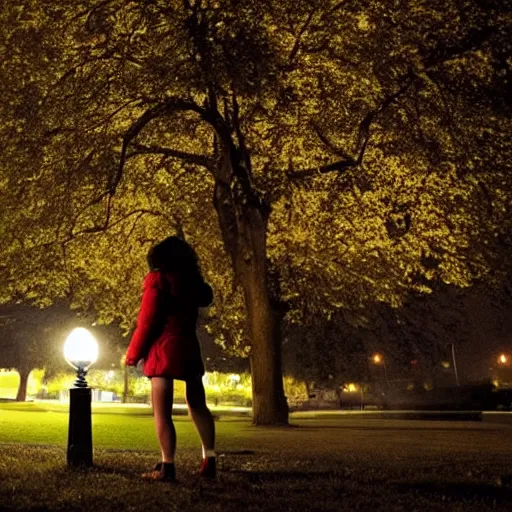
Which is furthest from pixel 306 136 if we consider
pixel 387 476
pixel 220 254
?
pixel 387 476

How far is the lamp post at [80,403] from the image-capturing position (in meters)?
8.17

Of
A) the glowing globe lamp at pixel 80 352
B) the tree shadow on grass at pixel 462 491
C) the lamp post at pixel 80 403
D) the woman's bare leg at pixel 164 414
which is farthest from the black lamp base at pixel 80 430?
the tree shadow on grass at pixel 462 491

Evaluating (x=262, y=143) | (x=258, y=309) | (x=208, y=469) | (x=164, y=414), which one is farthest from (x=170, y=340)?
(x=258, y=309)

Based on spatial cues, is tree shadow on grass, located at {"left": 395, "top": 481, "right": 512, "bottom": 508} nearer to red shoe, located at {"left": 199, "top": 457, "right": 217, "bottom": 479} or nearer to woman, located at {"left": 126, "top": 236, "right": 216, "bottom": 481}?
red shoe, located at {"left": 199, "top": 457, "right": 217, "bottom": 479}

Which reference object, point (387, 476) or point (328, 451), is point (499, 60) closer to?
point (328, 451)

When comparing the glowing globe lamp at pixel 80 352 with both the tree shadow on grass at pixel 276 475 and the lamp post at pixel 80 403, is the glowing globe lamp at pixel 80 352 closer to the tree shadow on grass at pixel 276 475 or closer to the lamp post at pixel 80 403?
the lamp post at pixel 80 403

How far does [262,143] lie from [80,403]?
1178 cm

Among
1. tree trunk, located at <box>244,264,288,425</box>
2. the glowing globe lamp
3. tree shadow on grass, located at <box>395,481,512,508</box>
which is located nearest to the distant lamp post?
tree trunk, located at <box>244,264,288,425</box>

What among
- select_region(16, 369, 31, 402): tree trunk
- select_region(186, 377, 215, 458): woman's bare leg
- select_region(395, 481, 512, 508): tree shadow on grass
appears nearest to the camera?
select_region(395, 481, 512, 508): tree shadow on grass

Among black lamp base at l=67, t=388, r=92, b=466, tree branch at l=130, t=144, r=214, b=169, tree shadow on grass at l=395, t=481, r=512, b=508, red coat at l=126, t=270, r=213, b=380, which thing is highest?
tree branch at l=130, t=144, r=214, b=169

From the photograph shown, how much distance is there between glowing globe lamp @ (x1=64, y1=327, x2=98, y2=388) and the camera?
865 cm

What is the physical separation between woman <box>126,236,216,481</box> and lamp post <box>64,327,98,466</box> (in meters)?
1.26

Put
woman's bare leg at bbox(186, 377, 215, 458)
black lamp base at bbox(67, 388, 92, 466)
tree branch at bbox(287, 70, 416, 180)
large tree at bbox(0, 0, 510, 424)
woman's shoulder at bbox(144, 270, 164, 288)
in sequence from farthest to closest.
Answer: tree branch at bbox(287, 70, 416, 180) → large tree at bbox(0, 0, 510, 424) → black lamp base at bbox(67, 388, 92, 466) → woman's bare leg at bbox(186, 377, 215, 458) → woman's shoulder at bbox(144, 270, 164, 288)

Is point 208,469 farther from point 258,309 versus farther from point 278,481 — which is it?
point 258,309
